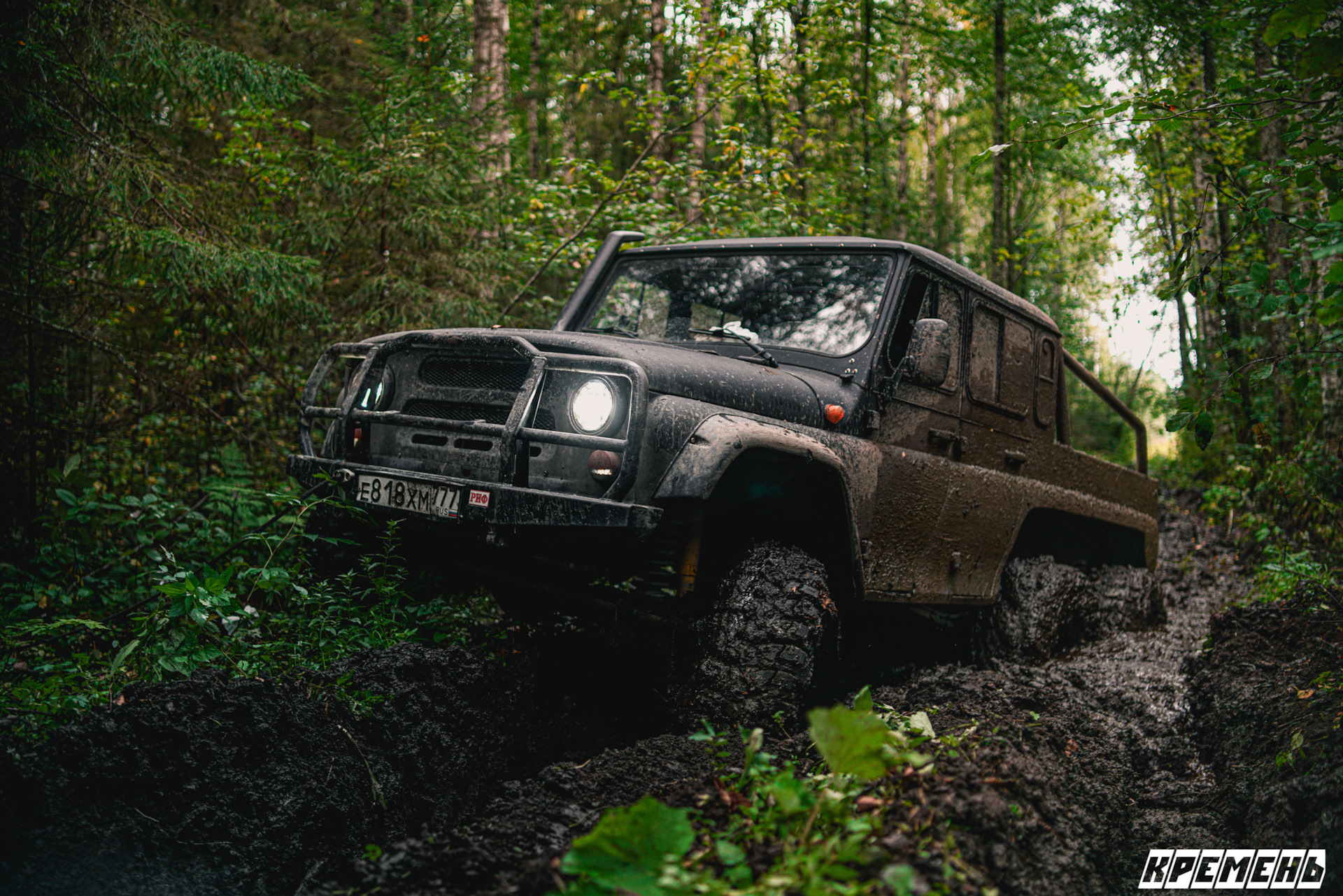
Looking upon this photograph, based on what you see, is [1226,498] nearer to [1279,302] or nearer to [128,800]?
[1279,302]

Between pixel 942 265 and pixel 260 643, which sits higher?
pixel 942 265

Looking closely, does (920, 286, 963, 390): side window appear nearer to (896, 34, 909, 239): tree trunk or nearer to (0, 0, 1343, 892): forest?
(0, 0, 1343, 892): forest

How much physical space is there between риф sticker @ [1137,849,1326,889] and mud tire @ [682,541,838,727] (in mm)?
1159

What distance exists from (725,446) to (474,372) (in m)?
1.13

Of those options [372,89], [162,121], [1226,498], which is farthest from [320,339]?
[1226,498]

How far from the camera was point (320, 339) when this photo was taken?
7.89 metres

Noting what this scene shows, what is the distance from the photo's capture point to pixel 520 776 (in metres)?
3.06

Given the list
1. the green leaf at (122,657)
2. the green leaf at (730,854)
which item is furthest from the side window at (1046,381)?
the green leaf at (122,657)

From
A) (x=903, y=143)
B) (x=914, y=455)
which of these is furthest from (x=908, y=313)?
(x=903, y=143)

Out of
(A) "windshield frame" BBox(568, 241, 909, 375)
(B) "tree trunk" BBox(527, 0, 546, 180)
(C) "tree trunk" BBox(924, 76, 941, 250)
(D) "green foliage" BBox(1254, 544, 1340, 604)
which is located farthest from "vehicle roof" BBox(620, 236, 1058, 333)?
(C) "tree trunk" BBox(924, 76, 941, 250)

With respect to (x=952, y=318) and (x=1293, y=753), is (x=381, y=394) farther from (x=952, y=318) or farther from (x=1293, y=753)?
(x=1293, y=753)

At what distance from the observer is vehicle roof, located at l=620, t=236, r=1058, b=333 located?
13.7ft

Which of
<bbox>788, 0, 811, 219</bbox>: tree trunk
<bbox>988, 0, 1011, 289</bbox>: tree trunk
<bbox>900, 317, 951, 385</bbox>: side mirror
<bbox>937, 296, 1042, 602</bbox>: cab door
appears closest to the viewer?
<bbox>900, 317, 951, 385</bbox>: side mirror

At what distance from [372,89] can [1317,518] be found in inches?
348
